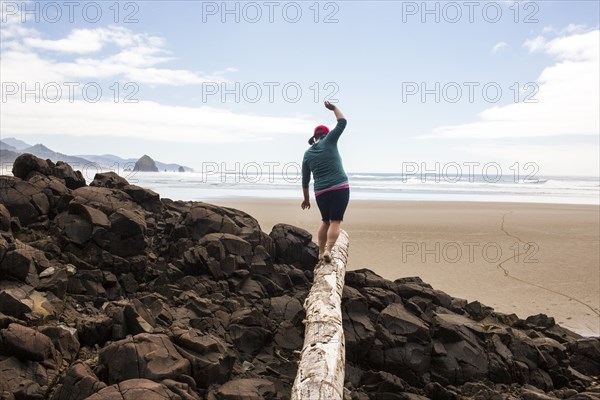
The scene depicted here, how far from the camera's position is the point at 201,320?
6.31 m

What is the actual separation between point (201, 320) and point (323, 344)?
2009mm

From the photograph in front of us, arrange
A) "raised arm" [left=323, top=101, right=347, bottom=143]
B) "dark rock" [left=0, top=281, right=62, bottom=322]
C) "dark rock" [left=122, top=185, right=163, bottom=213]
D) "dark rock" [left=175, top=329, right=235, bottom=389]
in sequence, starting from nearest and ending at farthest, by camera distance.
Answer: "dark rock" [left=175, top=329, right=235, bottom=389] → "dark rock" [left=0, top=281, right=62, bottom=322] → "raised arm" [left=323, top=101, right=347, bottom=143] → "dark rock" [left=122, top=185, right=163, bottom=213]

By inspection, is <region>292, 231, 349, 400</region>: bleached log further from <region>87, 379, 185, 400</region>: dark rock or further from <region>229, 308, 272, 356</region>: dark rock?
<region>87, 379, 185, 400</region>: dark rock

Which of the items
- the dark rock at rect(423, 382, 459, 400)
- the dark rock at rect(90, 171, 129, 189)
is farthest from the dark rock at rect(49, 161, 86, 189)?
the dark rock at rect(423, 382, 459, 400)

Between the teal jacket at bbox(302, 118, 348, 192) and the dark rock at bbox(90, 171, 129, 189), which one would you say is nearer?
the teal jacket at bbox(302, 118, 348, 192)

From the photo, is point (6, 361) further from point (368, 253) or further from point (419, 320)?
point (368, 253)

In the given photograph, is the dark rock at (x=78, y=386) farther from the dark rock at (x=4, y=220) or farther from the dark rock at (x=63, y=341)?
the dark rock at (x=4, y=220)

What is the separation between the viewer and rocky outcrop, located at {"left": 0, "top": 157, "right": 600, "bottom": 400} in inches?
194

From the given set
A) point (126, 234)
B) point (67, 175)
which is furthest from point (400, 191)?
point (126, 234)

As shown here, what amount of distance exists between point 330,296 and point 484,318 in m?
3.76

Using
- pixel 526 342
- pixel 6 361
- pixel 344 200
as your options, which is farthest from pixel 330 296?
pixel 6 361

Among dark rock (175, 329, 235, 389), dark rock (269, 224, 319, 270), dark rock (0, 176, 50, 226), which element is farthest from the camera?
dark rock (269, 224, 319, 270)

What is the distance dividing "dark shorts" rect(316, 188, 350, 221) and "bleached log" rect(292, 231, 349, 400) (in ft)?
2.80

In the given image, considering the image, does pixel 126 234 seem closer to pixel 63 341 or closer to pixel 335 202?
pixel 63 341
